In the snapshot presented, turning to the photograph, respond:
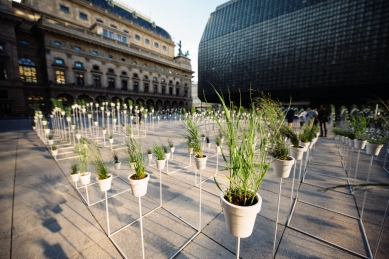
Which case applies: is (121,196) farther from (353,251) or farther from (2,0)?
(2,0)

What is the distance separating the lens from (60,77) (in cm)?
A: 2383

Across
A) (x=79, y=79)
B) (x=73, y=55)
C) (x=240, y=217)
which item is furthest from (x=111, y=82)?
(x=240, y=217)

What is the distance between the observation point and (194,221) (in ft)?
7.27

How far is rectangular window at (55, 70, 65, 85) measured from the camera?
917 inches

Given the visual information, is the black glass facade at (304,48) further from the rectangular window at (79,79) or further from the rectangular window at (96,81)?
the rectangular window at (79,79)

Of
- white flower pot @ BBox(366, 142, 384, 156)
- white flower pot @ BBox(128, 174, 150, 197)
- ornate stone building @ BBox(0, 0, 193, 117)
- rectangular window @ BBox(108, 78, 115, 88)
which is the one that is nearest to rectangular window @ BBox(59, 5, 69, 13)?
ornate stone building @ BBox(0, 0, 193, 117)

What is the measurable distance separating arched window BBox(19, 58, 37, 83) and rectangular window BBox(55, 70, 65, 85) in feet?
10.0

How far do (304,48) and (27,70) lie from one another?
152 ft

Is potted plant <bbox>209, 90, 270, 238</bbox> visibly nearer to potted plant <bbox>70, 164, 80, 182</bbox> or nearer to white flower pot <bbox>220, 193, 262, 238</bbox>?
white flower pot <bbox>220, 193, 262, 238</bbox>

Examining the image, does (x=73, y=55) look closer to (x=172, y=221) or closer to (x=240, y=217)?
(x=172, y=221)

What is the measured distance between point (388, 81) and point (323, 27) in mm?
13307

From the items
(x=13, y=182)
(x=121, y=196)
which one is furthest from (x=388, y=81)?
(x=13, y=182)

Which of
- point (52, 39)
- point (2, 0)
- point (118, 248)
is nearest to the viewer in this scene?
point (118, 248)

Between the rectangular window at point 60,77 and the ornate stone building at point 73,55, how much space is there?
0.12 m
